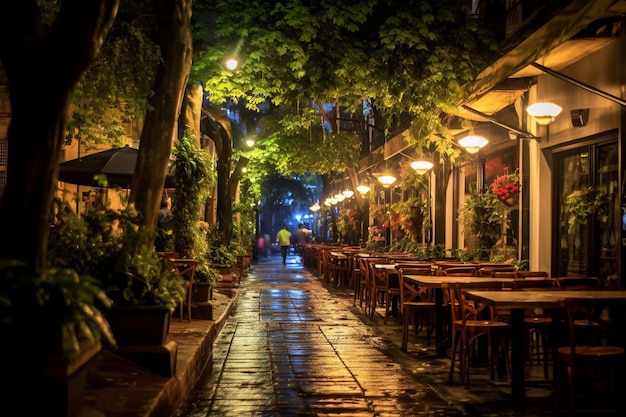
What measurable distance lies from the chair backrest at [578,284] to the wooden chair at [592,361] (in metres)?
0.27

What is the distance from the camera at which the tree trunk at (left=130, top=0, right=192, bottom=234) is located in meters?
8.52

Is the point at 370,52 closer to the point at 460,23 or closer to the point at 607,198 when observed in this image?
the point at 460,23

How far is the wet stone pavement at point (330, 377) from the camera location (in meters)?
7.03

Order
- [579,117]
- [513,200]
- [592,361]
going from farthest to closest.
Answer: [513,200] → [579,117] → [592,361]

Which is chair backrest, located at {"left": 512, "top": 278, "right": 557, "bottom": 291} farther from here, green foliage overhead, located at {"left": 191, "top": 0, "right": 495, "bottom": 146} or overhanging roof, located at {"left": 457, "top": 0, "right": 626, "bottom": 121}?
green foliage overhead, located at {"left": 191, "top": 0, "right": 495, "bottom": 146}

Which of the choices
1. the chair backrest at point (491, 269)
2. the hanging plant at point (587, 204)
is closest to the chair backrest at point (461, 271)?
the chair backrest at point (491, 269)

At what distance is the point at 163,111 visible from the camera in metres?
8.68

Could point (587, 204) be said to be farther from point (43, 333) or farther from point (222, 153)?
point (222, 153)

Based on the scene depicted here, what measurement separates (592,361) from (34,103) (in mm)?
5166

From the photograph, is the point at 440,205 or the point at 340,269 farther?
the point at 340,269

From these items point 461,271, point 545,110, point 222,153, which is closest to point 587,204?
point 545,110

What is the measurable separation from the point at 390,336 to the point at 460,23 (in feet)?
18.1

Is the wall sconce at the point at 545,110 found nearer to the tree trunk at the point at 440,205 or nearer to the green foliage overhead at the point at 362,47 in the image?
the green foliage overhead at the point at 362,47

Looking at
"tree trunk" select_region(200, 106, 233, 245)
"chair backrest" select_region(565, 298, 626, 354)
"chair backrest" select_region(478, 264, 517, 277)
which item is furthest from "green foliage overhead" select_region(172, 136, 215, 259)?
"chair backrest" select_region(565, 298, 626, 354)
